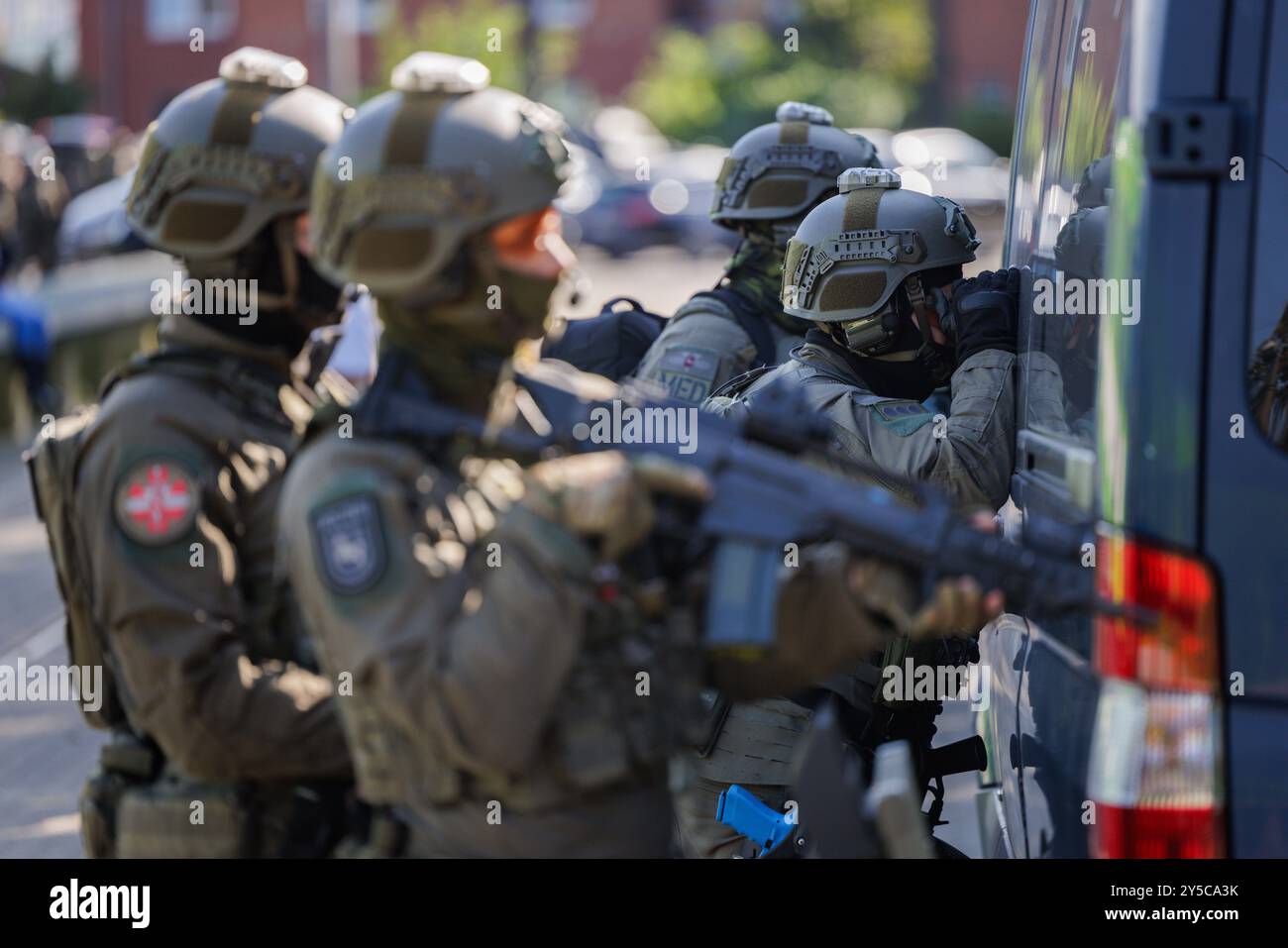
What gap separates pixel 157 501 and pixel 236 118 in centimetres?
77

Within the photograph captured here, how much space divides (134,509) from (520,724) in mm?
945

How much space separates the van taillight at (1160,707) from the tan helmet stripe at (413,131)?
3.95ft

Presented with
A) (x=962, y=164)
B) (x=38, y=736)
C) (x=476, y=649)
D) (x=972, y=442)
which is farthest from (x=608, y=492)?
(x=962, y=164)

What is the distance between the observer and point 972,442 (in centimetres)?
382

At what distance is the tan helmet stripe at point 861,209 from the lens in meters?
4.15

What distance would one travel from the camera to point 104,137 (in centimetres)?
2945

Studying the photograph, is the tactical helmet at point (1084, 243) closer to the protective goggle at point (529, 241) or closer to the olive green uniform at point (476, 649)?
the olive green uniform at point (476, 649)

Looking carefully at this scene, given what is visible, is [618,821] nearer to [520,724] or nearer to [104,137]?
[520,724]

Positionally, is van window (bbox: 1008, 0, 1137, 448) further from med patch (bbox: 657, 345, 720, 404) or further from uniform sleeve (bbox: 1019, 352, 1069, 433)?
med patch (bbox: 657, 345, 720, 404)

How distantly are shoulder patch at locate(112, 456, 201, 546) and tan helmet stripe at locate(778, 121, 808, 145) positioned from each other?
2909mm

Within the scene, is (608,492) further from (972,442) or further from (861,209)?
(861,209)

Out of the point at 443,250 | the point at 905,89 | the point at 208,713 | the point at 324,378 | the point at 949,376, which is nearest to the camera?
the point at 443,250

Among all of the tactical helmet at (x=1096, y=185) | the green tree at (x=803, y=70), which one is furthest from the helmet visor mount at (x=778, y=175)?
the green tree at (x=803, y=70)
